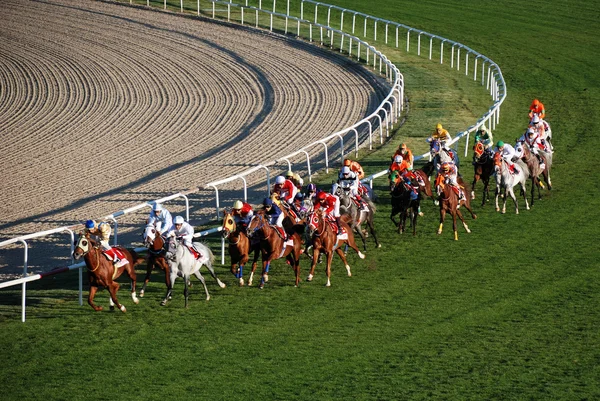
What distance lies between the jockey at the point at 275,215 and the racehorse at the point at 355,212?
188 centimetres

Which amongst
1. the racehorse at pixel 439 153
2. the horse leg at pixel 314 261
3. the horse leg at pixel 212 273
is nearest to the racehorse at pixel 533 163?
the racehorse at pixel 439 153

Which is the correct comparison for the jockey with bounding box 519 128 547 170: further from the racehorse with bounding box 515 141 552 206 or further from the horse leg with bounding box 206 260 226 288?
the horse leg with bounding box 206 260 226 288

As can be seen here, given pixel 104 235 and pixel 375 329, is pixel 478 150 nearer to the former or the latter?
pixel 375 329

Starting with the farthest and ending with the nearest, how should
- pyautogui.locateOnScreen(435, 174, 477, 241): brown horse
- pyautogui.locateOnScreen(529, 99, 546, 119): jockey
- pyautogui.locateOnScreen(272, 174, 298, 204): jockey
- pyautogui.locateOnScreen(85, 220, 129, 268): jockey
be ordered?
pyautogui.locateOnScreen(529, 99, 546, 119): jockey
pyautogui.locateOnScreen(435, 174, 477, 241): brown horse
pyautogui.locateOnScreen(272, 174, 298, 204): jockey
pyautogui.locateOnScreen(85, 220, 129, 268): jockey

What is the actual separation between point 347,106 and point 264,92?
11.8 ft

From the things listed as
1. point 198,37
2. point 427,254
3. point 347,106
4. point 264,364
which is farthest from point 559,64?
point 264,364

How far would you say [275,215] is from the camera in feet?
62.2

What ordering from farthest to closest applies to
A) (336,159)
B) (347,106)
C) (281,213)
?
(347,106), (336,159), (281,213)

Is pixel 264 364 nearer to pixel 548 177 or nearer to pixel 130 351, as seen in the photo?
pixel 130 351

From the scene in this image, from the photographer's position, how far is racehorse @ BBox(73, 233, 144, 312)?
16344 mm

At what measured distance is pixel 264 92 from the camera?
119 feet

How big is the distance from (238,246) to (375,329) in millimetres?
3161

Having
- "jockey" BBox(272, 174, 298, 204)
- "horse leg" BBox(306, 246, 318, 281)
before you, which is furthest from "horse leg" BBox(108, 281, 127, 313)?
"jockey" BBox(272, 174, 298, 204)

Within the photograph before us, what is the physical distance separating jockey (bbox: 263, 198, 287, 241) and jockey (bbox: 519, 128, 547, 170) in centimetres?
827
